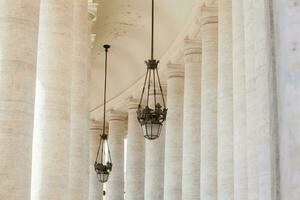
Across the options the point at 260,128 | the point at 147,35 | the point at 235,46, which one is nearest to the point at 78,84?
the point at 235,46

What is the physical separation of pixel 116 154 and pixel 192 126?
17.9 meters

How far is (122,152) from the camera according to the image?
47.2 m

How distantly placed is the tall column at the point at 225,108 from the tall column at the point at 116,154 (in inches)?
967

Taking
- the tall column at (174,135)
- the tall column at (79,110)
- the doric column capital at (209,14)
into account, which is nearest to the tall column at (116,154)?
the tall column at (174,135)

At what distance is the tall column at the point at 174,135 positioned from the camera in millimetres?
32722

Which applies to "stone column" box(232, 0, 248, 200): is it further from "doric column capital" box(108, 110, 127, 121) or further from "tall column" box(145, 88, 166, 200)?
"doric column capital" box(108, 110, 127, 121)

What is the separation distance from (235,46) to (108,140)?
104 ft

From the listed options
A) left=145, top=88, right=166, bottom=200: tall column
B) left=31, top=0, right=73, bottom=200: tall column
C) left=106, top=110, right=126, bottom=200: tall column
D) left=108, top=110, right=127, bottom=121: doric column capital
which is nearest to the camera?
left=31, top=0, right=73, bottom=200: tall column

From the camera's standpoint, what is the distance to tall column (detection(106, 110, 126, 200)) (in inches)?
1815

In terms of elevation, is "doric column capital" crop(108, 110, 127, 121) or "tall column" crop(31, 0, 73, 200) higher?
"doric column capital" crop(108, 110, 127, 121)

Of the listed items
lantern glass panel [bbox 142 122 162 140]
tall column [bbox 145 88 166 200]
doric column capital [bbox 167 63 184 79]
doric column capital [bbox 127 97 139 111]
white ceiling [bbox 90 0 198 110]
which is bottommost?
tall column [bbox 145 88 166 200]

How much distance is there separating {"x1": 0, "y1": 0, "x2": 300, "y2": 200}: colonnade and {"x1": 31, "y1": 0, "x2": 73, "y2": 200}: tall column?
3 cm

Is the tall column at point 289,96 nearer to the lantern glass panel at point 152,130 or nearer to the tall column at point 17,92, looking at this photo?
the tall column at point 17,92

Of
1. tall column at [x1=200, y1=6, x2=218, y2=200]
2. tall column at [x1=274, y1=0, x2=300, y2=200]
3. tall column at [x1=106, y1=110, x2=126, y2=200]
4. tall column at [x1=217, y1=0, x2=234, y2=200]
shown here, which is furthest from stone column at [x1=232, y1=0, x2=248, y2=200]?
tall column at [x1=106, y1=110, x2=126, y2=200]
